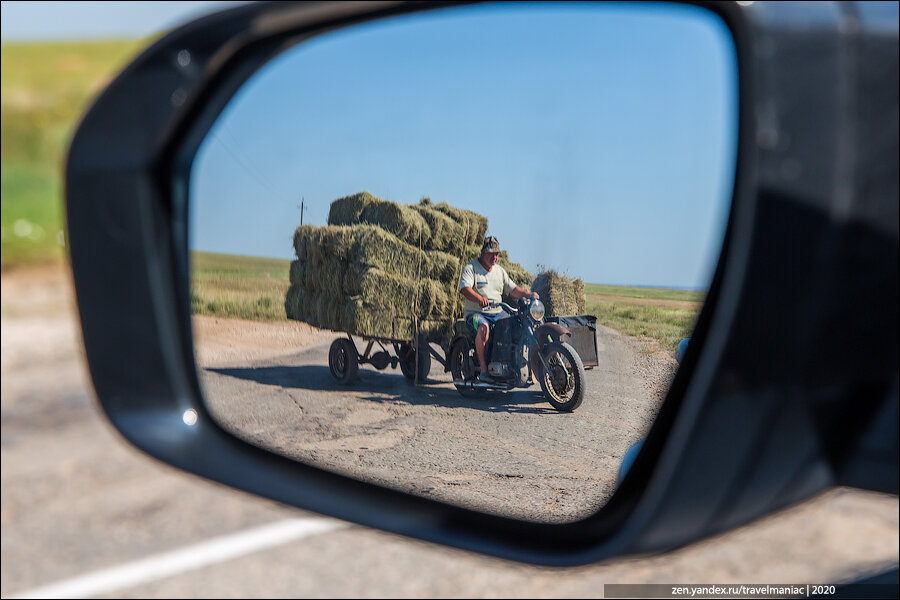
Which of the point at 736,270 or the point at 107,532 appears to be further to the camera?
the point at 107,532

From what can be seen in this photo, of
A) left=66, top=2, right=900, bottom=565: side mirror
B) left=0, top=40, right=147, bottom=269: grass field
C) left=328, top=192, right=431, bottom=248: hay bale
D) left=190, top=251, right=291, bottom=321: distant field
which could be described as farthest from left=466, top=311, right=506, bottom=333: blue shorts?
left=0, top=40, right=147, bottom=269: grass field

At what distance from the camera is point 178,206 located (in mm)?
1822

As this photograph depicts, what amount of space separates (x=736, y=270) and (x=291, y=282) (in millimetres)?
763

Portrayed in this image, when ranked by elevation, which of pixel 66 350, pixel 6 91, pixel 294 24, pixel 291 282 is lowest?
pixel 66 350

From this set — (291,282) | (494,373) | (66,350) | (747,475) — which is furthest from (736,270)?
(66,350)

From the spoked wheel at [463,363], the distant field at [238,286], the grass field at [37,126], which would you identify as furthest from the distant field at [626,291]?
the grass field at [37,126]

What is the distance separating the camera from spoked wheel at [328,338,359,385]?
4.58ft

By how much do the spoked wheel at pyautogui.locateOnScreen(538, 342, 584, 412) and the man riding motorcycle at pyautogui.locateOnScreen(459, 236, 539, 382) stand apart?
0.08m

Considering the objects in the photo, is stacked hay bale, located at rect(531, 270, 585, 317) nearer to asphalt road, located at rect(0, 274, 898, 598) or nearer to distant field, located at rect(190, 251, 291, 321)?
distant field, located at rect(190, 251, 291, 321)

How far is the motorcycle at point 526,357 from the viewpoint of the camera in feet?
3.67

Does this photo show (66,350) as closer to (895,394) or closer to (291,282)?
(291,282)

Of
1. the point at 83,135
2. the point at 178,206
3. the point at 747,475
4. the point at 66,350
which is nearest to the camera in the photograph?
the point at 747,475

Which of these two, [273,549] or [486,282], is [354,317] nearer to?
[486,282]

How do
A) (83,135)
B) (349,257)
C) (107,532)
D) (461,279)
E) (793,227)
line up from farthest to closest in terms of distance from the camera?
(107,532) < (83,135) < (349,257) < (461,279) < (793,227)
